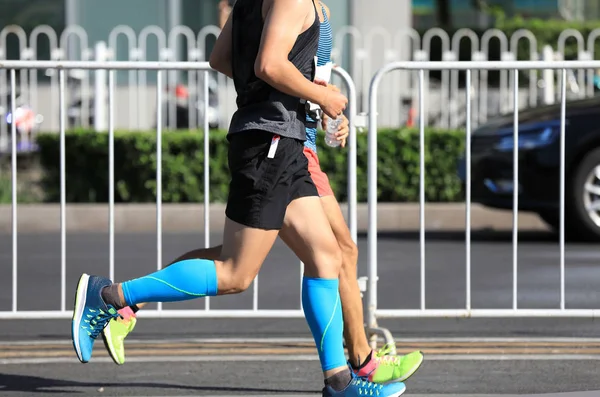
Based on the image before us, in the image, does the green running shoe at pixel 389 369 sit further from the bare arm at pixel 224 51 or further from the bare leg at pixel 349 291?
the bare arm at pixel 224 51

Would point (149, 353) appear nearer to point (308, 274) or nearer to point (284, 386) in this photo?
point (284, 386)

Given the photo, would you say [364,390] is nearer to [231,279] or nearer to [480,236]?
[231,279]

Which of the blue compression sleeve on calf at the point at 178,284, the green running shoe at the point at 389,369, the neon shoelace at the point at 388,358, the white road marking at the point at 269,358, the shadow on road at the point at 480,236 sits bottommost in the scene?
the white road marking at the point at 269,358

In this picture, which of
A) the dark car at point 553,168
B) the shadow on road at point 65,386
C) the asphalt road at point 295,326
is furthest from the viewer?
the dark car at point 553,168

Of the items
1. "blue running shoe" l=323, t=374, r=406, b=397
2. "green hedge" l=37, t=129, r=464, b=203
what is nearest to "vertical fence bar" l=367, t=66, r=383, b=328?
"blue running shoe" l=323, t=374, r=406, b=397

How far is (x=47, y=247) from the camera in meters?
9.82

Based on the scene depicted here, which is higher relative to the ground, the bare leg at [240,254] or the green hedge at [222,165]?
the green hedge at [222,165]

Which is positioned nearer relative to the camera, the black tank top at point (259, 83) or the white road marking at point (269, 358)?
the black tank top at point (259, 83)

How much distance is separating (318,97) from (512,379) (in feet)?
4.99

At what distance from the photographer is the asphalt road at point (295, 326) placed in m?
5.09

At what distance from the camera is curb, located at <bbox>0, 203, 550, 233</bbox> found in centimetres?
1104

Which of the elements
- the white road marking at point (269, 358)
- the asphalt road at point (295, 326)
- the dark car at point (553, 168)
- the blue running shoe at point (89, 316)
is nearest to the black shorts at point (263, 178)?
the blue running shoe at point (89, 316)

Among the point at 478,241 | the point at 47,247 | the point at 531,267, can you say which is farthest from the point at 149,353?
the point at 478,241

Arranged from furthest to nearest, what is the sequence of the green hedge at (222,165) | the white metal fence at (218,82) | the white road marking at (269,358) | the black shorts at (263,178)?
1. the white metal fence at (218,82)
2. the green hedge at (222,165)
3. the white road marking at (269,358)
4. the black shorts at (263,178)
